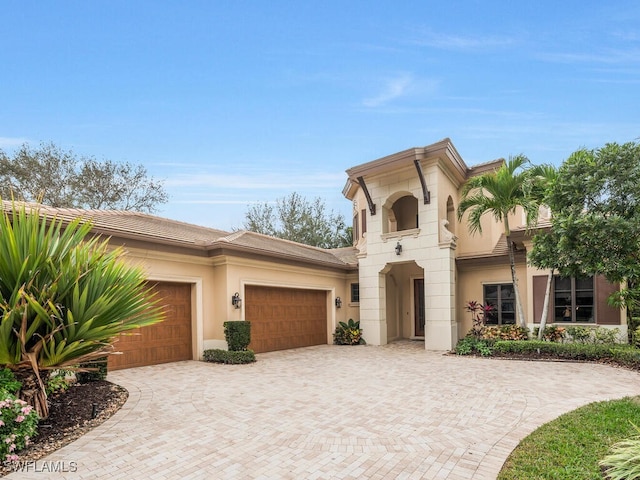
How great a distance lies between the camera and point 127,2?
10.6 m

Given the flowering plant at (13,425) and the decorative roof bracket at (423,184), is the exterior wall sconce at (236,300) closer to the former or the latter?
the flowering plant at (13,425)

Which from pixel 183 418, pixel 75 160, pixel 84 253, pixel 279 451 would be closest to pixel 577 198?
pixel 279 451

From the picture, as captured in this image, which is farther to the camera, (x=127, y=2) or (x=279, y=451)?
(x=127, y=2)

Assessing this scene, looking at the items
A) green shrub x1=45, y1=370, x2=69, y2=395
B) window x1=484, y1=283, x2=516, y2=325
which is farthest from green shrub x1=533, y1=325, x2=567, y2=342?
green shrub x1=45, y1=370, x2=69, y2=395

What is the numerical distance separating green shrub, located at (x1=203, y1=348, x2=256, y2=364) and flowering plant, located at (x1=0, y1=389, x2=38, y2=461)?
20.4 feet

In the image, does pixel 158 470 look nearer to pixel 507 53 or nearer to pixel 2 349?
pixel 2 349

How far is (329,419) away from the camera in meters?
5.58

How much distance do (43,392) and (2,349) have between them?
2.93 feet

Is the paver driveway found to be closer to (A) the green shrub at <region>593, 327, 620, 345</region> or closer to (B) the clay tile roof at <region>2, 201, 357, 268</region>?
(A) the green shrub at <region>593, 327, 620, 345</region>

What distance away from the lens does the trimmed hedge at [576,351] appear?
9.52 meters

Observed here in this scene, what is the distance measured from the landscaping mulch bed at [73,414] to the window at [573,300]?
12898 millimetres

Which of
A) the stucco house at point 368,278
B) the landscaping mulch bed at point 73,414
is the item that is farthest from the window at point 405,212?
the landscaping mulch bed at point 73,414

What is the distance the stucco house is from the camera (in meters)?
10.9

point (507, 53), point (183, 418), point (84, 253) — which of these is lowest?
point (183, 418)
